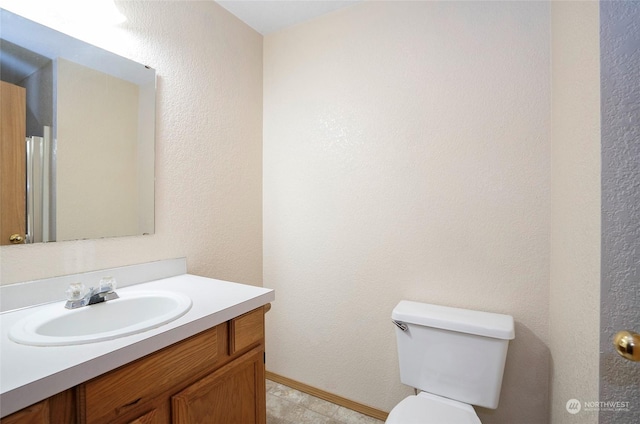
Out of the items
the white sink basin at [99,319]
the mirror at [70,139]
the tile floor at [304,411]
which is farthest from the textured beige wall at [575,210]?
the mirror at [70,139]

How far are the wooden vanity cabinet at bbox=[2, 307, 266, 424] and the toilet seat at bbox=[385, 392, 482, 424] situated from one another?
555 millimetres

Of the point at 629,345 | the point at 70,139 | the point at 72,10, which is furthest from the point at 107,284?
the point at 629,345

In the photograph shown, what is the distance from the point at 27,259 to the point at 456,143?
6.04 feet

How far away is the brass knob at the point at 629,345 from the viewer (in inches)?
23.7

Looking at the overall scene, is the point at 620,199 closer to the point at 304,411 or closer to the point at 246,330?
the point at 246,330

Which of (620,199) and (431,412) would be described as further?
(431,412)

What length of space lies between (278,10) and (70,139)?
1343mm

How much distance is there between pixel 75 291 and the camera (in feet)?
3.41

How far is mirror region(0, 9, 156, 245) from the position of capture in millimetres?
994

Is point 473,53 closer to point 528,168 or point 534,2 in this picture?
point 534,2

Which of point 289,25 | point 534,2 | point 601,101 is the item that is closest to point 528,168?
point 601,101

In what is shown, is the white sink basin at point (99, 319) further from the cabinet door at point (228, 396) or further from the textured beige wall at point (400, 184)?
the textured beige wall at point (400, 184)

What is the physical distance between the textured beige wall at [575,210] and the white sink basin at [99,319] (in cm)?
123

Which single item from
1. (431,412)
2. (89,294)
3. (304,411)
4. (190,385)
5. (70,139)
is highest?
(70,139)
